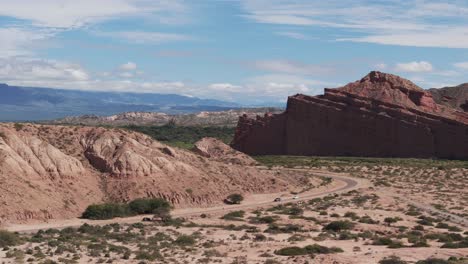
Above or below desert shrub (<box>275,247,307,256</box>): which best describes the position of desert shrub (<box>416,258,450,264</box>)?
above

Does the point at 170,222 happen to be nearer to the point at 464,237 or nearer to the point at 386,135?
the point at 464,237

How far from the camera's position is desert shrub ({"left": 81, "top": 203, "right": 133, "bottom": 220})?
53219mm

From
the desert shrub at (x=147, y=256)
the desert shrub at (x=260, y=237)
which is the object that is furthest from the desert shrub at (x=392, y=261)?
the desert shrub at (x=147, y=256)

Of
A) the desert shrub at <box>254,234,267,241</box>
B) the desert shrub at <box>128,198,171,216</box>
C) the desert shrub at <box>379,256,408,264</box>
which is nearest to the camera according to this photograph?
the desert shrub at <box>379,256,408,264</box>

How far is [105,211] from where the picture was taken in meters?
53.6

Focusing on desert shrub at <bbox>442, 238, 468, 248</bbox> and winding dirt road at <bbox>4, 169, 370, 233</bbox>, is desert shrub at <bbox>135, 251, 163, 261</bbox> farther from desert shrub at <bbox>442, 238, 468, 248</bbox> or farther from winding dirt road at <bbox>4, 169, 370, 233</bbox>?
desert shrub at <bbox>442, 238, 468, 248</bbox>

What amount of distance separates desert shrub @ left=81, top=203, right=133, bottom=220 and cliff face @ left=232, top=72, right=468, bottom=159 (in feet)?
237

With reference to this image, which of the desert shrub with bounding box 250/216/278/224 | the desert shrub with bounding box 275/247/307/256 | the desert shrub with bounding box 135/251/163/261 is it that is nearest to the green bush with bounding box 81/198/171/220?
the desert shrub with bounding box 250/216/278/224

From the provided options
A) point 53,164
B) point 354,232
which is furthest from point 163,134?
point 354,232

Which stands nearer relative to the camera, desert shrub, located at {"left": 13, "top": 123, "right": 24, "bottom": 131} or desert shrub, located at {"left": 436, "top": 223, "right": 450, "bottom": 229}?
desert shrub, located at {"left": 436, "top": 223, "right": 450, "bottom": 229}

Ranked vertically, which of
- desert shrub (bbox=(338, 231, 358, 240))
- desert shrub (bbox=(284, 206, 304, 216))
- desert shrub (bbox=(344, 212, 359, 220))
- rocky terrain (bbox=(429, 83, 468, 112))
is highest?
rocky terrain (bbox=(429, 83, 468, 112))

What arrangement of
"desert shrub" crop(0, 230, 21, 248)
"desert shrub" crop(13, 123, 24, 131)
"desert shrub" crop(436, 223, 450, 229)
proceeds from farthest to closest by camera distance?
"desert shrub" crop(13, 123, 24, 131) < "desert shrub" crop(436, 223, 450, 229) < "desert shrub" crop(0, 230, 21, 248)

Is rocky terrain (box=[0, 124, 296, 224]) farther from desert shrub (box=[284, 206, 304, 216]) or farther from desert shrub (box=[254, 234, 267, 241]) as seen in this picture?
desert shrub (box=[254, 234, 267, 241])

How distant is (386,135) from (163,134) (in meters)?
79.9
